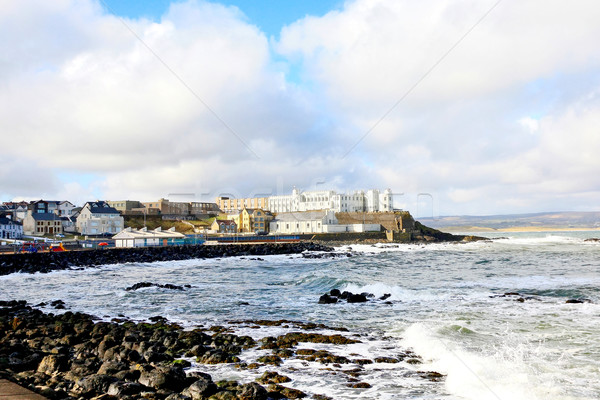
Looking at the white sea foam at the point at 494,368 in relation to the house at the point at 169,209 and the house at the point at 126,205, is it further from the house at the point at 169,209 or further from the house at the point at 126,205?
the house at the point at 126,205

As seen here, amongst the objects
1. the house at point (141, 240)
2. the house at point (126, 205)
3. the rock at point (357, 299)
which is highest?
the house at point (126, 205)

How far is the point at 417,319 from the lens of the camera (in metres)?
15.6

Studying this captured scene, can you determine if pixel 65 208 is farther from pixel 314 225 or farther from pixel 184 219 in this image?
pixel 314 225

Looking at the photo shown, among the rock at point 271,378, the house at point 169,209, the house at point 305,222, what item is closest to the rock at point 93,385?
the rock at point 271,378

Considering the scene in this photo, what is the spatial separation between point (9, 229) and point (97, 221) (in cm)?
1706

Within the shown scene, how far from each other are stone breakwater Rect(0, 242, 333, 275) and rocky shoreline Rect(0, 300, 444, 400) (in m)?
27.3

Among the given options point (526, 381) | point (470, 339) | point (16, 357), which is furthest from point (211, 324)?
point (526, 381)

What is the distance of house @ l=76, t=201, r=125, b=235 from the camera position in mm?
88438

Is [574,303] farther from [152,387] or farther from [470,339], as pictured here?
[152,387]

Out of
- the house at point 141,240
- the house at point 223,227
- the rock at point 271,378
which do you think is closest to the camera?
the rock at point 271,378

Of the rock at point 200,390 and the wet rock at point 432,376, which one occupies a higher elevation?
the rock at point 200,390

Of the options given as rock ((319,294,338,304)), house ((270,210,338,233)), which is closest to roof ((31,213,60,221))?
house ((270,210,338,233))

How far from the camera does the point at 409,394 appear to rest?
8.37 metres

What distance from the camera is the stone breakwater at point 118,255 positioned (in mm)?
40031
